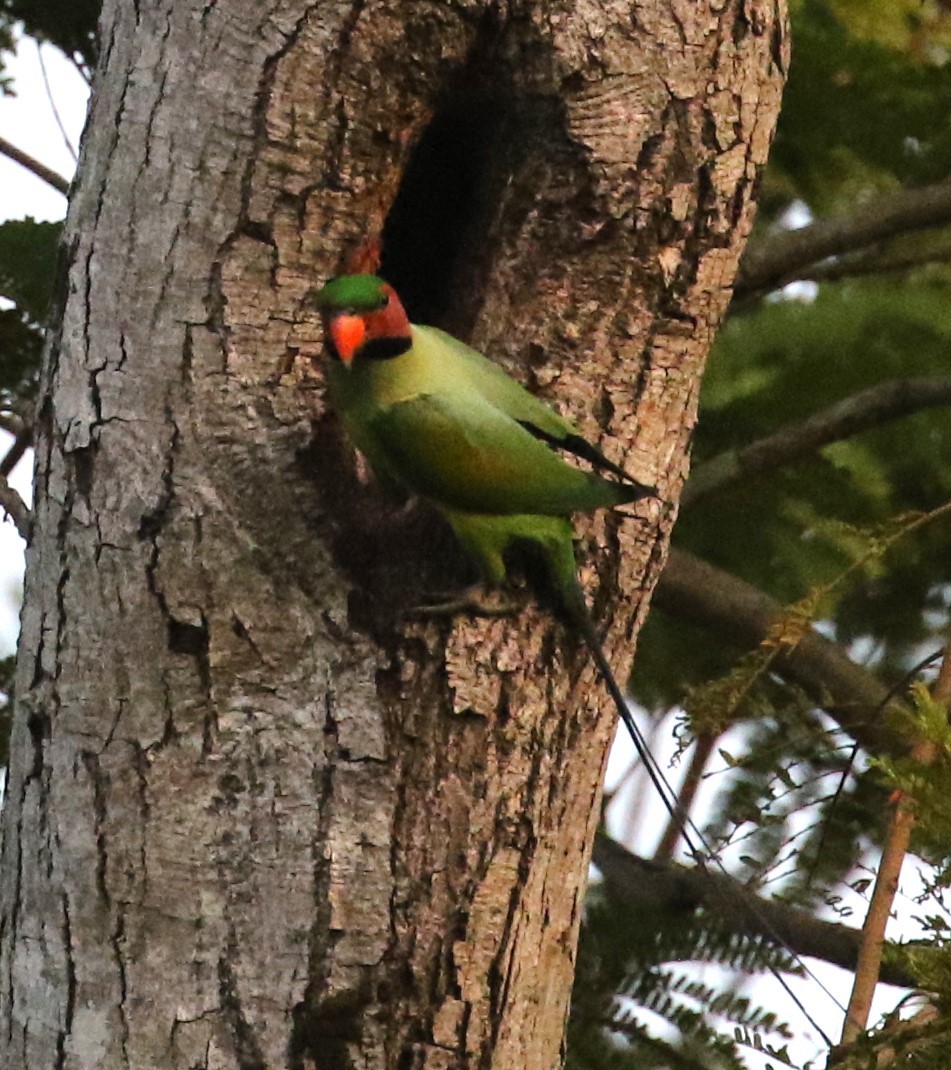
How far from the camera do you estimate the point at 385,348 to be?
175 centimetres

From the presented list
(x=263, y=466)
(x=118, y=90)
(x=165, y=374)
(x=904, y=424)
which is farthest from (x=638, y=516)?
(x=904, y=424)

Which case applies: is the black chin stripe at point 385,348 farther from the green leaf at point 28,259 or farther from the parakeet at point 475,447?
the green leaf at point 28,259

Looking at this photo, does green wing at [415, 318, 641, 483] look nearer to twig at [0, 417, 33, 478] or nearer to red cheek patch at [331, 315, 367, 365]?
red cheek patch at [331, 315, 367, 365]

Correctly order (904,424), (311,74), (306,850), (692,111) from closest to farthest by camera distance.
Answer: (306,850) → (311,74) → (692,111) → (904,424)

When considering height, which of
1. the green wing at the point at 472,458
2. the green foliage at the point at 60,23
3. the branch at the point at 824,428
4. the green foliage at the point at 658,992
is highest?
the green foliage at the point at 60,23

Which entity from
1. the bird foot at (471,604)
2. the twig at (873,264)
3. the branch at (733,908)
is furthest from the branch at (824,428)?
the bird foot at (471,604)

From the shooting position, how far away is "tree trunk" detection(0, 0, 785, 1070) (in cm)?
162

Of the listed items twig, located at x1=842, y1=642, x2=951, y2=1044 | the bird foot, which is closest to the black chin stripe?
the bird foot

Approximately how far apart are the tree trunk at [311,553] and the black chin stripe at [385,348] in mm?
93

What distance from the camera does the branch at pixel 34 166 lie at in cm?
269

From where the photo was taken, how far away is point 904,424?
9.74 feet

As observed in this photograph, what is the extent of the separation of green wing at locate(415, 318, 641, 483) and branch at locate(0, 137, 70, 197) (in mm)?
1186

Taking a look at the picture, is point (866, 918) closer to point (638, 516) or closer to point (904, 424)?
point (638, 516)

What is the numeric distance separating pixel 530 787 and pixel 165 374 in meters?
0.61
